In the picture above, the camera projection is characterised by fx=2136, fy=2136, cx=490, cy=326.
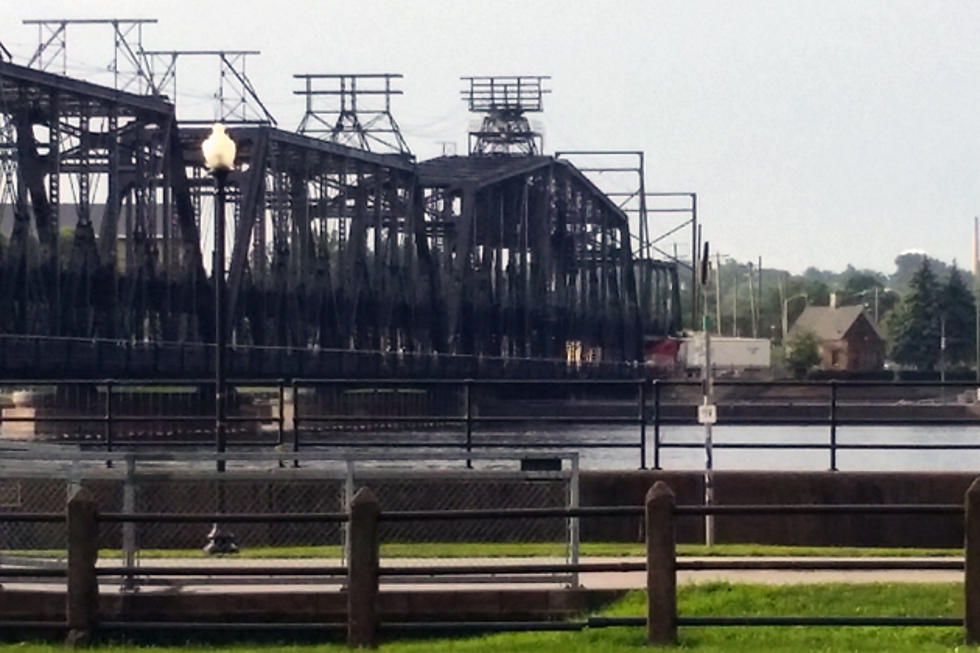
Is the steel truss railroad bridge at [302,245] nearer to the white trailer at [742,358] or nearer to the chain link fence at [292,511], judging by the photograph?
the white trailer at [742,358]

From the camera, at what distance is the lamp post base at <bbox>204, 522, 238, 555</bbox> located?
22.4 metres

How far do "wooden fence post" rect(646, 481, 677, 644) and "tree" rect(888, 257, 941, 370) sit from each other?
14874 cm

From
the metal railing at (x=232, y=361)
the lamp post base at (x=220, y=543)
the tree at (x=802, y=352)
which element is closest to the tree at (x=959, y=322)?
the tree at (x=802, y=352)

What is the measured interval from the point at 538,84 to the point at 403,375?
62009mm

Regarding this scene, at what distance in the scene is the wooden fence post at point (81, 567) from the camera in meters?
16.6

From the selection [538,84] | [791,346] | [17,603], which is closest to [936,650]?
[17,603]

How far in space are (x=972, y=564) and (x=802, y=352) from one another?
14539cm

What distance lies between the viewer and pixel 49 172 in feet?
221

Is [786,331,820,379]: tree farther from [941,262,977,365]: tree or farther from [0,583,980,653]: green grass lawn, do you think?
[0,583,980,653]: green grass lawn

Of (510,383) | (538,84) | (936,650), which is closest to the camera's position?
(936,650)

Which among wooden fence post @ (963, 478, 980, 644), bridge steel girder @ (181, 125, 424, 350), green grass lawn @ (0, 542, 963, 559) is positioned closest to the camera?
wooden fence post @ (963, 478, 980, 644)

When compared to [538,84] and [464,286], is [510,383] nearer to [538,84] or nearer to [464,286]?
[464,286]

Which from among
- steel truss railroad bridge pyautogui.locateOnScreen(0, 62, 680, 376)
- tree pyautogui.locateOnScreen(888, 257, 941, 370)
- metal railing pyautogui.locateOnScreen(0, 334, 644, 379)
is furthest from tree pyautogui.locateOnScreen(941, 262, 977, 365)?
metal railing pyautogui.locateOnScreen(0, 334, 644, 379)

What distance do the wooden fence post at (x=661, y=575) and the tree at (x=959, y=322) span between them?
15043 centimetres
